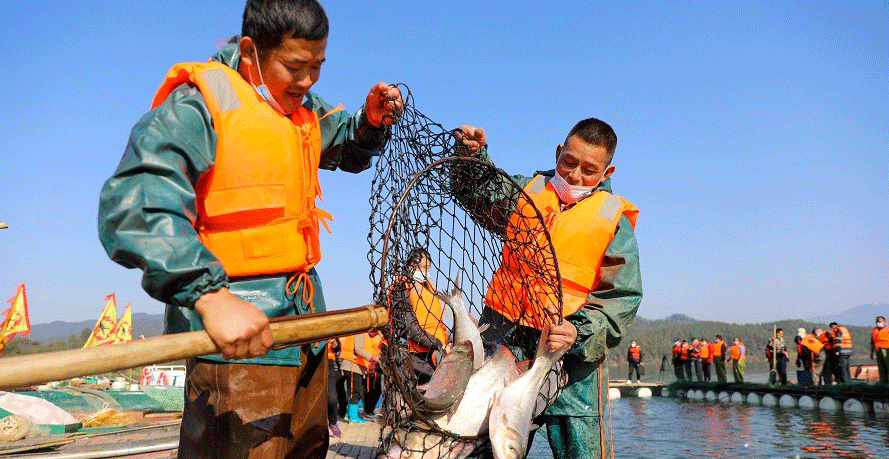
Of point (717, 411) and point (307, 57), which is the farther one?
point (717, 411)

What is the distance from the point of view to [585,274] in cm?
405

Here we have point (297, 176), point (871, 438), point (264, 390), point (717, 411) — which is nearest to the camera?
point (264, 390)

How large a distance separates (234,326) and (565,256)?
2.42 meters

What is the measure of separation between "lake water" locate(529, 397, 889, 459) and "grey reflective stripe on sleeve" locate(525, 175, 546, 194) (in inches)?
293

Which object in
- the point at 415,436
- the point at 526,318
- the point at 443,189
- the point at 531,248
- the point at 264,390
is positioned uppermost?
the point at 443,189

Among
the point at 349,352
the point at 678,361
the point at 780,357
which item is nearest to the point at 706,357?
the point at 678,361

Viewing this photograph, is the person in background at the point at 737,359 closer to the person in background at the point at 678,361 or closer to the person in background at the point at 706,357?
the person in background at the point at 706,357

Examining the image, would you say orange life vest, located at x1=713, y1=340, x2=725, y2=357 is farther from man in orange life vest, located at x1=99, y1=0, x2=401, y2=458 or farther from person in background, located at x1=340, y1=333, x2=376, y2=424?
man in orange life vest, located at x1=99, y1=0, x2=401, y2=458

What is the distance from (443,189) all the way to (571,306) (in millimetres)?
998

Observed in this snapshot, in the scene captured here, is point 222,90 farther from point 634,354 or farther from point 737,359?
point 634,354

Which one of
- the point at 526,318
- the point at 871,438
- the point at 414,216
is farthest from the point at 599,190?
the point at 871,438

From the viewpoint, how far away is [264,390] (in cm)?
262

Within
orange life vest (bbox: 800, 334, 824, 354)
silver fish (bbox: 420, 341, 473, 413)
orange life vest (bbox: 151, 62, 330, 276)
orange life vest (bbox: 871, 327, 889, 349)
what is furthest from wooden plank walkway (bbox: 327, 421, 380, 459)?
orange life vest (bbox: 800, 334, 824, 354)

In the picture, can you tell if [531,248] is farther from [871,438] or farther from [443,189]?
[871,438]
